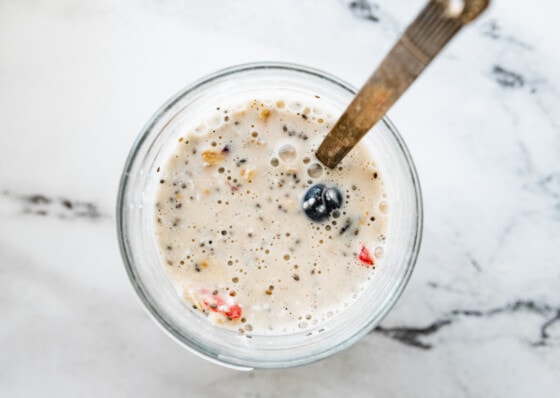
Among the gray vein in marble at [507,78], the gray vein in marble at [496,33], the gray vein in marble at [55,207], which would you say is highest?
the gray vein in marble at [496,33]

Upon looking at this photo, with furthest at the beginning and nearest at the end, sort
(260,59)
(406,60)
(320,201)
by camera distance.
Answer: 1. (260,59)
2. (320,201)
3. (406,60)

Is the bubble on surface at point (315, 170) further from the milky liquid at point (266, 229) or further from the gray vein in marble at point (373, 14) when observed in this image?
the gray vein in marble at point (373, 14)

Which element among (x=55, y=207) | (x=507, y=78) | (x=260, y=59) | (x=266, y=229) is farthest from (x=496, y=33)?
(x=55, y=207)

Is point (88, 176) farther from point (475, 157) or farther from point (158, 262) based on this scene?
point (475, 157)

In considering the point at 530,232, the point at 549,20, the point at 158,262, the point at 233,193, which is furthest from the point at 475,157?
the point at 158,262

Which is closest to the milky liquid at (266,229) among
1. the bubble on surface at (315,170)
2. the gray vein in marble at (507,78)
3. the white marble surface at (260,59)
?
the bubble on surface at (315,170)

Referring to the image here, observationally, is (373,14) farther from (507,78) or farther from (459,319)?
(459,319)

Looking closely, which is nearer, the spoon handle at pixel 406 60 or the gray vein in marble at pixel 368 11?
the spoon handle at pixel 406 60
